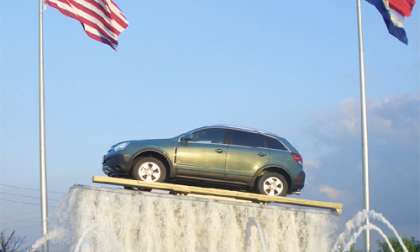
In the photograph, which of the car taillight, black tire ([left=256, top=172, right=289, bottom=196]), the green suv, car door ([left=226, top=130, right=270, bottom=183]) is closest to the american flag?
the green suv

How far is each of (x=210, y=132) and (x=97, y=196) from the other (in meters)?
3.06

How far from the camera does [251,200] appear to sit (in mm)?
19688

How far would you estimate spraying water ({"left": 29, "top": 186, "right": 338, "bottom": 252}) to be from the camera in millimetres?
18250

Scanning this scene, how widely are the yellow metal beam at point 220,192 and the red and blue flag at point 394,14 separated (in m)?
4.37

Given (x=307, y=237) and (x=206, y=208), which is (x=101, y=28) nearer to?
(x=206, y=208)

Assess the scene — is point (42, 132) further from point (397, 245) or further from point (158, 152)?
point (397, 245)

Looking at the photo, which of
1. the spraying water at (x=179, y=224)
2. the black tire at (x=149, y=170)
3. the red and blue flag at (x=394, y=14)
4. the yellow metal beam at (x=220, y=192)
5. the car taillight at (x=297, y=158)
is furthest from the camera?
the red and blue flag at (x=394, y=14)

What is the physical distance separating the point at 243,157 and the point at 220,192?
0.98 metres

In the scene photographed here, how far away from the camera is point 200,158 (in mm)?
19578

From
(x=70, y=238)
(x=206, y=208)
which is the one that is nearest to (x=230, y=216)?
(x=206, y=208)

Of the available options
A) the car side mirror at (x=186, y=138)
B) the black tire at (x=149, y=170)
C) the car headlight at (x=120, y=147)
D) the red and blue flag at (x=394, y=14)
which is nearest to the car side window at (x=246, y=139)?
the car side mirror at (x=186, y=138)

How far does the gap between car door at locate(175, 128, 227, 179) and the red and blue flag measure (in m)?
4.96

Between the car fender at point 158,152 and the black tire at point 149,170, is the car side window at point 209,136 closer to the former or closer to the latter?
the car fender at point 158,152

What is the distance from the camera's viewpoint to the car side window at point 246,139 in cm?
2009
